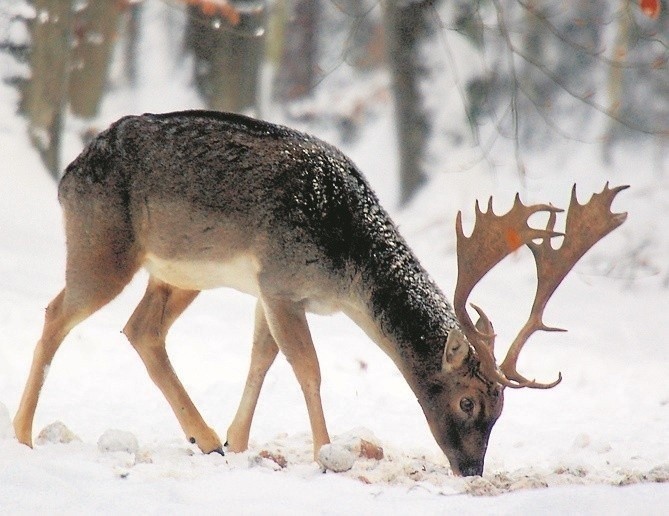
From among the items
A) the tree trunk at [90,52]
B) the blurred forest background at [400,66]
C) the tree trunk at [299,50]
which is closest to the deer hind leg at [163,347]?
the blurred forest background at [400,66]

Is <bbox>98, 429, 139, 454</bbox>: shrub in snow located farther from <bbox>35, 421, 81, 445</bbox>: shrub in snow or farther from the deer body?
the deer body

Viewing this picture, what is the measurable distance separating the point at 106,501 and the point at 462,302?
216 centimetres

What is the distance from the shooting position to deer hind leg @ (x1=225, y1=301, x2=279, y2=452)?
6.76m

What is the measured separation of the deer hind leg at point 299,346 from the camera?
6285 mm

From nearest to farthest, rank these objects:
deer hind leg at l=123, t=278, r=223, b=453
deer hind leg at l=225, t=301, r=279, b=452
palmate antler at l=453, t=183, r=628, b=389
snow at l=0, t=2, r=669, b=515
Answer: snow at l=0, t=2, r=669, b=515
palmate antler at l=453, t=183, r=628, b=389
deer hind leg at l=123, t=278, r=223, b=453
deer hind leg at l=225, t=301, r=279, b=452

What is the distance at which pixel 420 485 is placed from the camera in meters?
5.23

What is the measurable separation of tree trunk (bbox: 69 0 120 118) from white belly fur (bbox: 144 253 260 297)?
1116cm

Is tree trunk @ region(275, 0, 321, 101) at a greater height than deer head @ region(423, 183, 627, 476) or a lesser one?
greater

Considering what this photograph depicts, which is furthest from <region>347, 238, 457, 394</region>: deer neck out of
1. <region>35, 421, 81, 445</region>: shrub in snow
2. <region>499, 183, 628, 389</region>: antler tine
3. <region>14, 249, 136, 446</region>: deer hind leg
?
<region>35, 421, 81, 445</region>: shrub in snow

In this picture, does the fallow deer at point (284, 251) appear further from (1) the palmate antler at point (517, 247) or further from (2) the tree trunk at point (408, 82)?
(2) the tree trunk at point (408, 82)

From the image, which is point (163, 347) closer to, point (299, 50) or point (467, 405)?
point (467, 405)

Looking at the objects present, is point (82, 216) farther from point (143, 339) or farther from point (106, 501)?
point (106, 501)

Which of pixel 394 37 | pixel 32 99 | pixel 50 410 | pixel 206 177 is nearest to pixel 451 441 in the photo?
pixel 206 177

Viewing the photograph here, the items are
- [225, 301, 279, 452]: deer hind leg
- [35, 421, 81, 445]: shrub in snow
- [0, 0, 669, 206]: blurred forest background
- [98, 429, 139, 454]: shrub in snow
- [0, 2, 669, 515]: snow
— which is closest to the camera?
[0, 2, 669, 515]: snow
